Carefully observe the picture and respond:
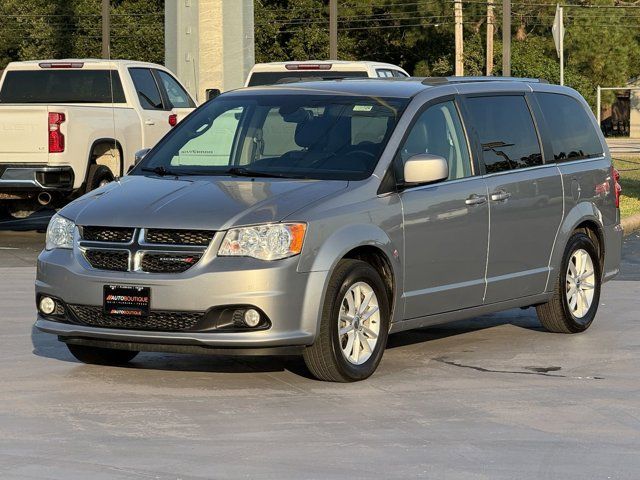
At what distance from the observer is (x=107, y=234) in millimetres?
8789

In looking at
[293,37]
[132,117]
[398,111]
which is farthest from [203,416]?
[293,37]

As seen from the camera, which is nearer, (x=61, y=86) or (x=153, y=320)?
(x=153, y=320)

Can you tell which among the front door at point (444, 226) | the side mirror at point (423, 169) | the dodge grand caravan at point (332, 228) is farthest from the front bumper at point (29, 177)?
the side mirror at point (423, 169)

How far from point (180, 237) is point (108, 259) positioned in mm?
498

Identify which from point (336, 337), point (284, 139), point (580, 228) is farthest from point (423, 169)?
point (580, 228)

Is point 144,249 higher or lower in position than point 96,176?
higher

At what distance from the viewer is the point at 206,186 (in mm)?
9125

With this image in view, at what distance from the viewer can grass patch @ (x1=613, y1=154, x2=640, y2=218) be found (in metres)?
21.4

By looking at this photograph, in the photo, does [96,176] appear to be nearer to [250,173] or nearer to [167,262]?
[250,173]

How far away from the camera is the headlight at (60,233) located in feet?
29.6

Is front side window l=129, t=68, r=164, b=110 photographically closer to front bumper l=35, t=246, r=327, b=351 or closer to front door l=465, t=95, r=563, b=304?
front door l=465, t=95, r=563, b=304

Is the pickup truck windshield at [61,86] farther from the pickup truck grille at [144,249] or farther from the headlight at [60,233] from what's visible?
the pickup truck grille at [144,249]

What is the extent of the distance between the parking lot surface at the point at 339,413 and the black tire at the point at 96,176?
24.6 feet

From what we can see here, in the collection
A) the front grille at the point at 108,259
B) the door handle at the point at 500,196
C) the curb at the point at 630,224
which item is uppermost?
the door handle at the point at 500,196
